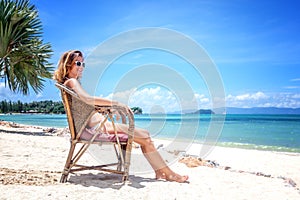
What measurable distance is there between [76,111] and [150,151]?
87 cm

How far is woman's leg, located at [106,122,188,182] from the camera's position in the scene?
3.03 metres

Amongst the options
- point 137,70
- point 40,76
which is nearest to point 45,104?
point 40,76

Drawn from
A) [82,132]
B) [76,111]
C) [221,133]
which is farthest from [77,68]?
[221,133]

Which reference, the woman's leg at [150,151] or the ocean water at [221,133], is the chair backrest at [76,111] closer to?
the woman's leg at [150,151]

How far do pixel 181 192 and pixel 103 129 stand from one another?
1062mm

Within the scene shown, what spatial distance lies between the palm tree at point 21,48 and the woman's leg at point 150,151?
25.3 ft

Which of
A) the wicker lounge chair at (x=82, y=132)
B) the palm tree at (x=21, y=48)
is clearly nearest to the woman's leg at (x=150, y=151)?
the wicker lounge chair at (x=82, y=132)

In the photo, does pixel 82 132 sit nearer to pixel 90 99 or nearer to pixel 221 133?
pixel 90 99

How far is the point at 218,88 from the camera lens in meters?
4.49

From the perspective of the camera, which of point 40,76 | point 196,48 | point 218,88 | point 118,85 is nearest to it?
point 118,85

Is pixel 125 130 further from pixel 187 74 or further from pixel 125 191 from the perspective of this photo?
pixel 187 74

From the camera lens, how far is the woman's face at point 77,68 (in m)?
3.06

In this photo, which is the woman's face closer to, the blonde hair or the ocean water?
the blonde hair

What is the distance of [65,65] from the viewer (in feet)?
9.93
